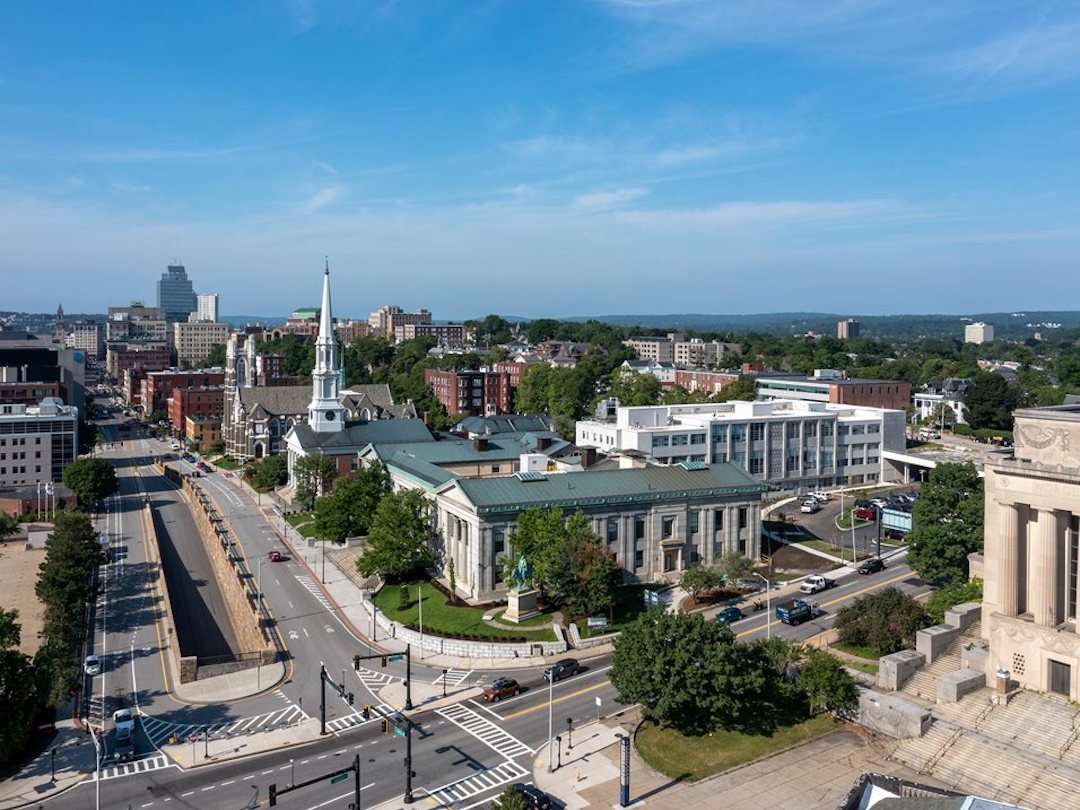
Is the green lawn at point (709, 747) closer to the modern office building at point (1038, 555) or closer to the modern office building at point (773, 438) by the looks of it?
the modern office building at point (1038, 555)

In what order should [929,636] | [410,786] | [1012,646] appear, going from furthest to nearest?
1. [929,636]
2. [1012,646]
3. [410,786]

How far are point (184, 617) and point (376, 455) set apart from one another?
1221 inches

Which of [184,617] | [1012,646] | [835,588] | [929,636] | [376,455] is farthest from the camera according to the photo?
[376,455]

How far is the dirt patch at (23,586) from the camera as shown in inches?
2968

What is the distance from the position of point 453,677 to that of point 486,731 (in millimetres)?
8954

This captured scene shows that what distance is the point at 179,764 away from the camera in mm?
48188

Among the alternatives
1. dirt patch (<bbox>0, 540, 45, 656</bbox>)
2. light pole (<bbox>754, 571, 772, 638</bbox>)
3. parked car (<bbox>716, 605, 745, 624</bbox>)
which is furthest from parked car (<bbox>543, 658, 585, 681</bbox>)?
dirt patch (<bbox>0, 540, 45, 656</bbox>)

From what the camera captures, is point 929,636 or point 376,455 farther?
point 376,455

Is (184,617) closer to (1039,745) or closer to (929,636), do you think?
(929,636)

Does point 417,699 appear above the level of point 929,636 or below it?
below

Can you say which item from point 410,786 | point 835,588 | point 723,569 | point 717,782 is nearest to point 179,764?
point 410,786

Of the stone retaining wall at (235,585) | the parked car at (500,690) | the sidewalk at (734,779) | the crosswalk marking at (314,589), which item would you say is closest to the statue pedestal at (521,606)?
the parked car at (500,690)

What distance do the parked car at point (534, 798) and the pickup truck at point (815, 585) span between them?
1558 inches

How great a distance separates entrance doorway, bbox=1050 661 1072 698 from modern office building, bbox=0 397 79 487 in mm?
123809
